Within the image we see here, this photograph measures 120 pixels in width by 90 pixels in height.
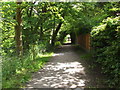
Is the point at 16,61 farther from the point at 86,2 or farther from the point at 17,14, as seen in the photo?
the point at 86,2

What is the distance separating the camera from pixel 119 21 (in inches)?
131

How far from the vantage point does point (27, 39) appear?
957 centimetres

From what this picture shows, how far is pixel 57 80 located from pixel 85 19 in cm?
800

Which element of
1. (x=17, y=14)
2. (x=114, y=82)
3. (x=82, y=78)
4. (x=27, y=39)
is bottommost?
(x=82, y=78)

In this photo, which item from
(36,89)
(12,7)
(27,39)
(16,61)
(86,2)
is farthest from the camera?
(86,2)

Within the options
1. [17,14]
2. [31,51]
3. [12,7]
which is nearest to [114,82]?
[12,7]

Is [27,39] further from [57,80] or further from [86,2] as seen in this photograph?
[86,2]

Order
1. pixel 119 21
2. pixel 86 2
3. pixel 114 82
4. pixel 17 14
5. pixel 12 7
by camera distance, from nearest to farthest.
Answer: pixel 119 21 < pixel 114 82 < pixel 12 7 < pixel 17 14 < pixel 86 2

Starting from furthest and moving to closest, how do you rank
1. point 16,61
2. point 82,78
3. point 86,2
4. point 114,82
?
point 86,2
point 16,61
point 82,78
point 114,82

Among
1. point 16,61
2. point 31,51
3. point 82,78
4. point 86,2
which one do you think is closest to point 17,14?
point 16,61

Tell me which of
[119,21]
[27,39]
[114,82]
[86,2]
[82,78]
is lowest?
[82,78]

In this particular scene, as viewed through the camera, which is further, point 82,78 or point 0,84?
point 82,78

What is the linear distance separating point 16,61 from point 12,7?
2552 millimetres

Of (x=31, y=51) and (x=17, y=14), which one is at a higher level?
(x=17, y=14)
